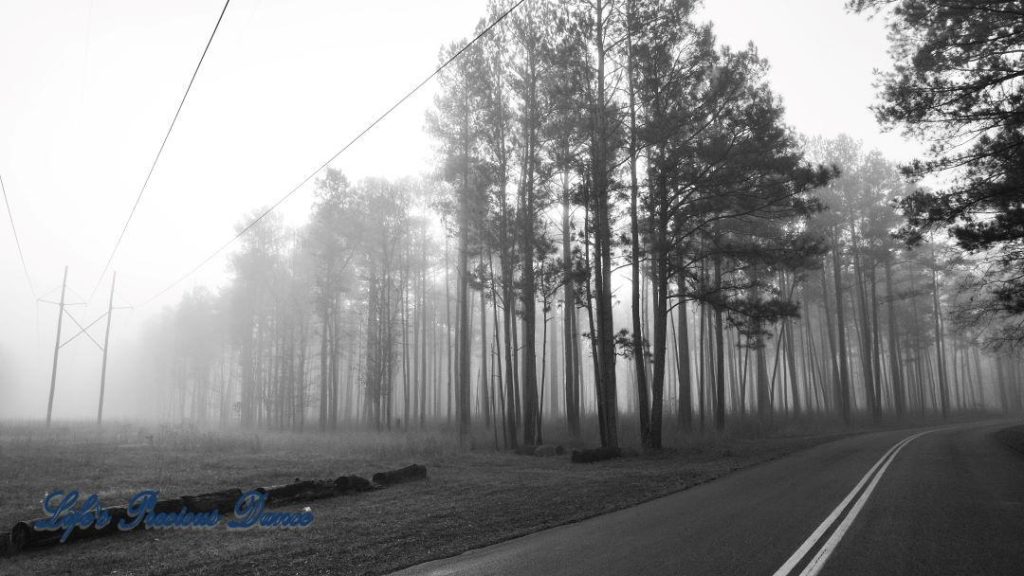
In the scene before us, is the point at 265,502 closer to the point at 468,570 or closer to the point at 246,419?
the point at 468,570

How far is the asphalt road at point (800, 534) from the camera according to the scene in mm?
5051

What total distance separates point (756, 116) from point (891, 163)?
81.1 feet

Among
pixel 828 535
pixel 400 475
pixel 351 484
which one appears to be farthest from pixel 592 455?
pixel 828 535

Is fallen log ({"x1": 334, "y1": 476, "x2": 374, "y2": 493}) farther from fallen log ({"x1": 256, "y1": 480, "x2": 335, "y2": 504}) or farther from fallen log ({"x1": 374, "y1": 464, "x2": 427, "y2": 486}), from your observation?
fallen log ({"x1": 374, "y1": 464, "x2": 427, "y2": 486})

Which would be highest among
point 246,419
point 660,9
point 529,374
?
point 660,9

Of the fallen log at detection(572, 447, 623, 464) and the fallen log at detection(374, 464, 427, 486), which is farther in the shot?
the fallen log at detection(572, 447, 623, 464)

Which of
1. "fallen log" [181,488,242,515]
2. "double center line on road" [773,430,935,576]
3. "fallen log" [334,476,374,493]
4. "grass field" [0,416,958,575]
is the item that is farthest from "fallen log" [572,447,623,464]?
"fallen log" [181,488,242,515]

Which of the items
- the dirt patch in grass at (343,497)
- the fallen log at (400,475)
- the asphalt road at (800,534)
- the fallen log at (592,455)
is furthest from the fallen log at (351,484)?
the fallen log at (592,455)

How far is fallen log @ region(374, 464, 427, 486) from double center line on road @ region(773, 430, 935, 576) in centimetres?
746

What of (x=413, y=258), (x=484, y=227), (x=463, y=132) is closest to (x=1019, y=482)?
(x=484, y=227)

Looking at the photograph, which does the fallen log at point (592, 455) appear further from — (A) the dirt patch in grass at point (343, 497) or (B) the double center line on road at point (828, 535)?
(B) the double center line on road at point (828, 535)

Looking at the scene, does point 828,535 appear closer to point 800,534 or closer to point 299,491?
point 800,534

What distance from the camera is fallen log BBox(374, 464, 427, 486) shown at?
34.5 feet

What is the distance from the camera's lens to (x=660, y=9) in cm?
1636
